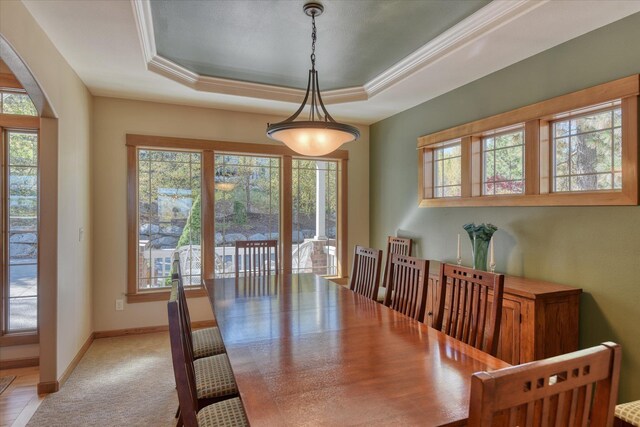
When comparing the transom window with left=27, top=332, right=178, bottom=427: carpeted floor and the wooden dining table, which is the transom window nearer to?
the wooden dining table

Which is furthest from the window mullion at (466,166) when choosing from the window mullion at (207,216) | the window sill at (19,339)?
the window sill at (19,339)

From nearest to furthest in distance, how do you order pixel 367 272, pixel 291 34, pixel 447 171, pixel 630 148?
pixel 630 148 → pixel 291 34 → pixel 367 272 → pixel 447 171

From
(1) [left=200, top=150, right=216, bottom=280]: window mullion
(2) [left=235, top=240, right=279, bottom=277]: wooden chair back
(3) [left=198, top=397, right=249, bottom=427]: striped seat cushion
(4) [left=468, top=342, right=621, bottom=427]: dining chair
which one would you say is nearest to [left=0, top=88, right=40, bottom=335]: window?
(1) [left=200, top=150, right=216, bottom=280]: window mullion

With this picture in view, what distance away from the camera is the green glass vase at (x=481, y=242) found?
292cm

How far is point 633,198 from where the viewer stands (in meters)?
2.13

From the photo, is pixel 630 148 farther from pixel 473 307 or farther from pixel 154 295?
pixel 154 295

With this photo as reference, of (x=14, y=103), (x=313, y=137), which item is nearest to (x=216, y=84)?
(x=14, y=103)

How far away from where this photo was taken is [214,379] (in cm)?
189

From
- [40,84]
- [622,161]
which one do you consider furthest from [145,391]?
[622,161]

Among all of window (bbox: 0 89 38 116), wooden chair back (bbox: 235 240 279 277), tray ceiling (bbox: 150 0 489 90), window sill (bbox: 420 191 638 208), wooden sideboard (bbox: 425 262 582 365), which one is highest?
tray ceiling (bbox: 150 0 489 90)

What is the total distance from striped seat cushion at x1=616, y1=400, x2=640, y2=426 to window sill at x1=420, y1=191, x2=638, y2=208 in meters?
1.15

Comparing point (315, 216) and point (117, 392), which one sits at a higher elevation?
point (315, 216)

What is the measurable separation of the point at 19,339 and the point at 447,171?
4330 millimetres

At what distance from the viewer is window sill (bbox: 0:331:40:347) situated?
121 inches
